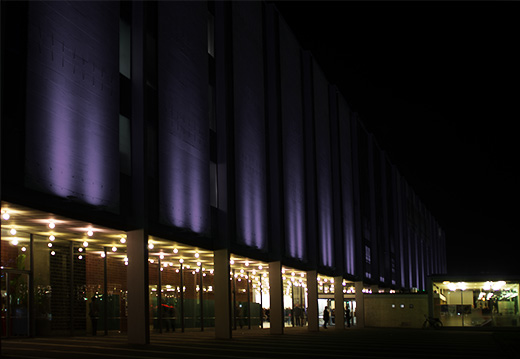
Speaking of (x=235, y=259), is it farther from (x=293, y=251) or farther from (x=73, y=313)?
(x=73, y=313)

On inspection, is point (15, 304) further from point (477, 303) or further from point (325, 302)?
point (325, 302)

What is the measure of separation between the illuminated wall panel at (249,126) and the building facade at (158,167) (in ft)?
0.42

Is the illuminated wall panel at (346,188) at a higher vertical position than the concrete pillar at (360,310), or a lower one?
higher

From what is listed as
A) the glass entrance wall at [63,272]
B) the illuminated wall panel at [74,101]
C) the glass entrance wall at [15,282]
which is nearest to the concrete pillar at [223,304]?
the glass entrance wall at [63,272]

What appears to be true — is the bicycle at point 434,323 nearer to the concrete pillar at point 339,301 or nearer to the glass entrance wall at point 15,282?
the concrete pillar at point 339,301

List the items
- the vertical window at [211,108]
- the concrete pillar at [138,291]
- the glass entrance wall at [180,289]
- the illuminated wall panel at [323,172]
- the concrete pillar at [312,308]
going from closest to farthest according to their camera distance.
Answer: the concrete pillar at [138,291] < the vertical window at [211,108] < the glass entrance wall at [180,289] < the concrete pillar at [312,308] < the illuminated wall panel at [323,172]

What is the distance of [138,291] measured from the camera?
74.0 feet

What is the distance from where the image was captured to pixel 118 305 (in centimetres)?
3192

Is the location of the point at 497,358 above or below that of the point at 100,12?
below

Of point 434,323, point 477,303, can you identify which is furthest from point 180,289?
point 477,303

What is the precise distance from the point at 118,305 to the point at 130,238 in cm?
990

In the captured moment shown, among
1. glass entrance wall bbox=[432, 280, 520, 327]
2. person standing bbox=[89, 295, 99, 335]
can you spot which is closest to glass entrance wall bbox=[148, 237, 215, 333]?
person standing bbox=[89, 295, 99, 335]

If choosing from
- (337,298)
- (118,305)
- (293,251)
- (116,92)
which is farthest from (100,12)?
(337,298)

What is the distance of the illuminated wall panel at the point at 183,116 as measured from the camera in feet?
83.6
